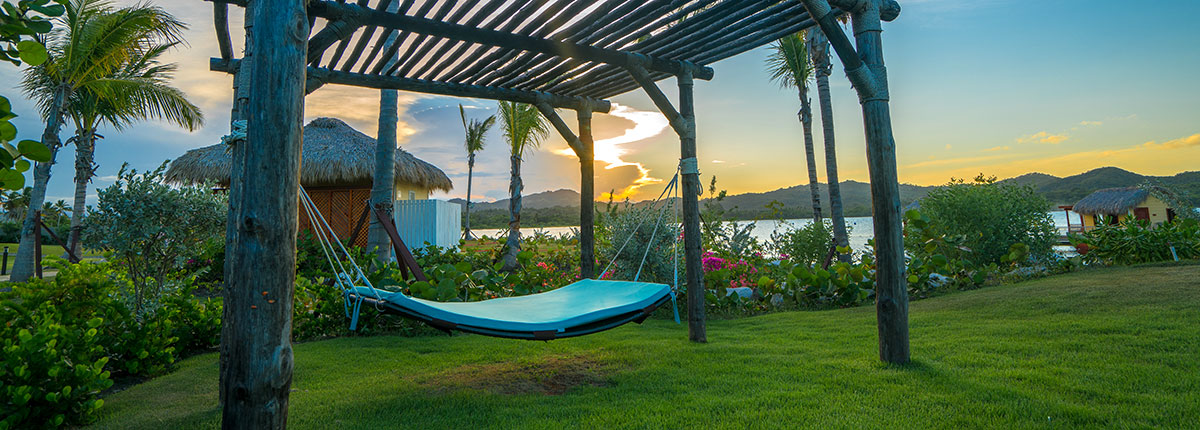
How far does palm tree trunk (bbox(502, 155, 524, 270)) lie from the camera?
9.33 m

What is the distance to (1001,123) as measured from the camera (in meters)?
6.93

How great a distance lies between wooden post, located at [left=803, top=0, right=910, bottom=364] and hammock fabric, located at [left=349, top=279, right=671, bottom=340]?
3.90 feet

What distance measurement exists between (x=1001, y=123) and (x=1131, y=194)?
19370 mm

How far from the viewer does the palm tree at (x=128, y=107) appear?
9961 mm

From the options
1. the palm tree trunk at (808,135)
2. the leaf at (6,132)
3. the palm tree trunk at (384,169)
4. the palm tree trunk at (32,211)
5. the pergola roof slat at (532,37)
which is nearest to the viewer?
the leaf at (6,132)

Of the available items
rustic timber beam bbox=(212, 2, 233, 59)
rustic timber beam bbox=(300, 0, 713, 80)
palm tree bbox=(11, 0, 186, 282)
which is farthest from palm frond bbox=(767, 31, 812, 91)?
palm tree bbox=(11, 0, 186, 282)

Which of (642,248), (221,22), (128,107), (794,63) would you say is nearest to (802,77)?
(794,63)

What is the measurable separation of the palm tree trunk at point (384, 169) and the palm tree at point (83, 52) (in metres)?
5.81

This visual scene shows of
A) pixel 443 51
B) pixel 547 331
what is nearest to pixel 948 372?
pixel 547 331

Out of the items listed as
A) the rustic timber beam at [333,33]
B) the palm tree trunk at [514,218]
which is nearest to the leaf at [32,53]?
the rustic timber beam at [333,33]

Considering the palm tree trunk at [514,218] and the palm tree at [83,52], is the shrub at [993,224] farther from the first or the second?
the palm tree at [83,52]

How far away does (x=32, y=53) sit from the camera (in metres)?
0.89

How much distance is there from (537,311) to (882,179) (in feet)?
6.52

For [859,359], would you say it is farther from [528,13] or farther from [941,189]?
[941,189]
